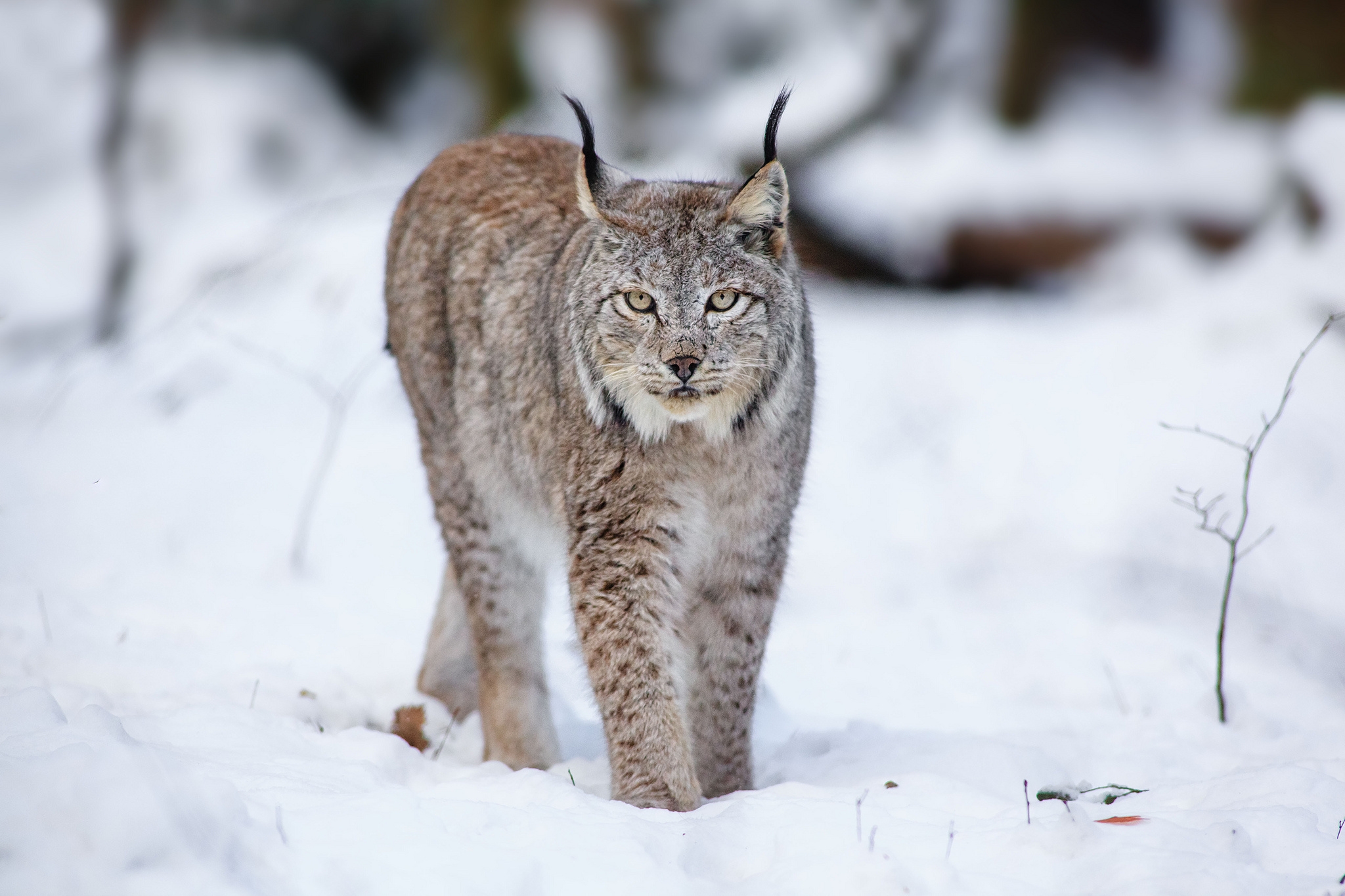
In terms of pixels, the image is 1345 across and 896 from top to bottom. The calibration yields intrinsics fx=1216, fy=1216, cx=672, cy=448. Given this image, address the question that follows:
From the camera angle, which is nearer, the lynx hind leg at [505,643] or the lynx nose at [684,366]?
the lynx nose at [684,366]

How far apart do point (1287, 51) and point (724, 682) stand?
7039mm

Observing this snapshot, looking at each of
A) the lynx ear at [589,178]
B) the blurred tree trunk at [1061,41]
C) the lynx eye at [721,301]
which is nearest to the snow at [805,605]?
the blurred tree trunk at [1061,41]

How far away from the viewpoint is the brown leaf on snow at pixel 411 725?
382cm

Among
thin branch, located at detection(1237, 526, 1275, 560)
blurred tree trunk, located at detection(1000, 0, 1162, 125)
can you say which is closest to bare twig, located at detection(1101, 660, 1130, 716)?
thin branch, located at detection(1237, 526, 1275, 560)

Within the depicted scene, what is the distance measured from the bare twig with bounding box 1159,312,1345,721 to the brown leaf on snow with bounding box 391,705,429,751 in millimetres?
2411

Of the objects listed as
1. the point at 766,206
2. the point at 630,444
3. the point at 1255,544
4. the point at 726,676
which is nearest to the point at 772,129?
the point at 766,206

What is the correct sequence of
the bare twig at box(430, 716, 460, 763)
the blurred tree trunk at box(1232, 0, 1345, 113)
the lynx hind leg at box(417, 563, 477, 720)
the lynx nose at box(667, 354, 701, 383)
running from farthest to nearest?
the blurred tree trunk at box(1232, 0, 1345, 113) → the lynx hind leg at box(417, 563, 477, 720) → the bare twig at box(430, 716, 460, 763) → the lynx nose at box(667, 354, 701, 383)

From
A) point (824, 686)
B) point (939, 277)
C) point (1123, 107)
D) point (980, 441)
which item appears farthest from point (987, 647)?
point (1123, 107)

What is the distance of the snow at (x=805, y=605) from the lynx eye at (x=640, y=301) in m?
1.21

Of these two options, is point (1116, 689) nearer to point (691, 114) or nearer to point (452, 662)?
point (452, 662)

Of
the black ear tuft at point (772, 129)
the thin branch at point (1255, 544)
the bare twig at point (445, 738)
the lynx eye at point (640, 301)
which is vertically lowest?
the bare twig at point (445, 738)

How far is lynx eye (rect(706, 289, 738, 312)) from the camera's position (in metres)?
3.14

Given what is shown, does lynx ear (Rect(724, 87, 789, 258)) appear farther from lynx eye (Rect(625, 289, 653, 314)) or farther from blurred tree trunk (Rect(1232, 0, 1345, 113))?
blurred tree trunk (Rect(1232, 0, 1345, 113))

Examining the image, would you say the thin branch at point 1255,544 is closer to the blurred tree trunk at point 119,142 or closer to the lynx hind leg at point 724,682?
the lynx hind leg at point 724,682
